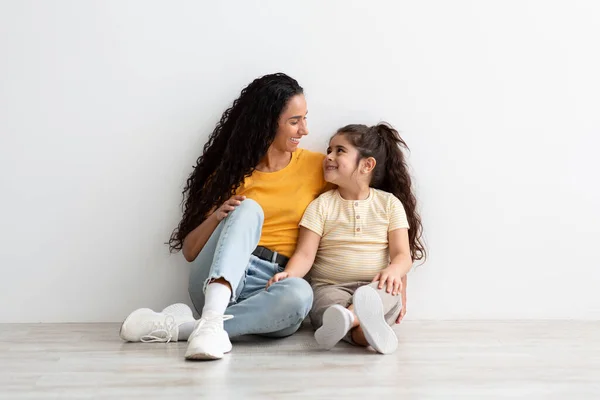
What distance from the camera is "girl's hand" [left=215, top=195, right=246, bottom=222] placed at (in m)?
2.20

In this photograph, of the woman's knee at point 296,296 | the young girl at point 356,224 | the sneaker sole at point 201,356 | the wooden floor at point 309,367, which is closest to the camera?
the wooden floor at point 309,367

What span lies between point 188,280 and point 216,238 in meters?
0.29

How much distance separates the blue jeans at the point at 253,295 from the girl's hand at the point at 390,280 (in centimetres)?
22

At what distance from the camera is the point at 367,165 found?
2385mm

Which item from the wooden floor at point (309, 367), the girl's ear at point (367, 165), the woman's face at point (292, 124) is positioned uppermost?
the woman's face at point (292, 124)

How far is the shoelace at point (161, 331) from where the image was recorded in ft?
6.93

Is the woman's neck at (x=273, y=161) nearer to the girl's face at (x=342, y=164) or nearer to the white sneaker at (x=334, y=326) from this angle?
the girl's face at (x=342, y=164)

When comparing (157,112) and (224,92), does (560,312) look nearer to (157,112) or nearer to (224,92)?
(224,92)

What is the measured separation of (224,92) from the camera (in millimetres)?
2463

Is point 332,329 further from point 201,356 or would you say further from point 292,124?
point 292,124

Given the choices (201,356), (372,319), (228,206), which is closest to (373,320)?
(372,319)

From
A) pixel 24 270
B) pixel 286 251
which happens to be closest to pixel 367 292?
pixel 286 251

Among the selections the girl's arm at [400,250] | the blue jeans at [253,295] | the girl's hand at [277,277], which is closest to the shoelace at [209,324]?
the blue jeans at [253,295]

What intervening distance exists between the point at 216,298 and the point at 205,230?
34cm
